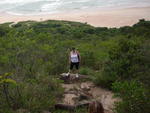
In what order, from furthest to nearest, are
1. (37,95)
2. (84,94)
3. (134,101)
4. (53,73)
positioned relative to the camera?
(53,73) < (84,94) < (37,95) < (134,101)

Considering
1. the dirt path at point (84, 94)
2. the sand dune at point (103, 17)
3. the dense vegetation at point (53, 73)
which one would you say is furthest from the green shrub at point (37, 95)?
the sand dune at point (103, 17)

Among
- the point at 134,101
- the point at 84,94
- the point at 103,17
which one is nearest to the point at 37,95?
the point at 84,94

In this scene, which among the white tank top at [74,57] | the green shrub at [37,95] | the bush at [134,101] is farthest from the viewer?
the white tank top at [74,57]

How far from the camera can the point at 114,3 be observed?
43156 mm

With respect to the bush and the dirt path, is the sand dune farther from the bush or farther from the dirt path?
the bush

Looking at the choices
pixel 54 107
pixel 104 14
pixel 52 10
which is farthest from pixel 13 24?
pixel 54 107

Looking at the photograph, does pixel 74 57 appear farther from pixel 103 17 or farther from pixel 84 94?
pixel 103 17

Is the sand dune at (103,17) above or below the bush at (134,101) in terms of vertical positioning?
above

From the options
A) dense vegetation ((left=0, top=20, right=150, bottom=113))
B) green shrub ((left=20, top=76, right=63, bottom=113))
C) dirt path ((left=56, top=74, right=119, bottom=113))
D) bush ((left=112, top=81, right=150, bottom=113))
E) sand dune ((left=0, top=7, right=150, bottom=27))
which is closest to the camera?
bush ((left=112, top=81, right=150, bottom=113))

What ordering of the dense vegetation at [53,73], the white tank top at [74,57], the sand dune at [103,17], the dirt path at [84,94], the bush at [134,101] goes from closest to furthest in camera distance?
the bush at [134,101] < the dense vegetation at [53,73] < the dirt path at [84,94] < the white tank top at [74,57] < the sand dune at [103,17]

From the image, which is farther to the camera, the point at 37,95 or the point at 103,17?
the point at 103,17

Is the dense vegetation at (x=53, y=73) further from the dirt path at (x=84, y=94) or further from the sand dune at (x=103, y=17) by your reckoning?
the sand dune at (x=103, y=17)

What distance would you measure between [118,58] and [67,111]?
3.98m

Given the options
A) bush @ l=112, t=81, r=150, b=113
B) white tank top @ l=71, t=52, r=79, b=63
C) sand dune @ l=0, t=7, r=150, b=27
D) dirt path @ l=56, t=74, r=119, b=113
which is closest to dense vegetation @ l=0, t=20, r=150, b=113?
bush @ l=112, t=81, r=150, b=113
